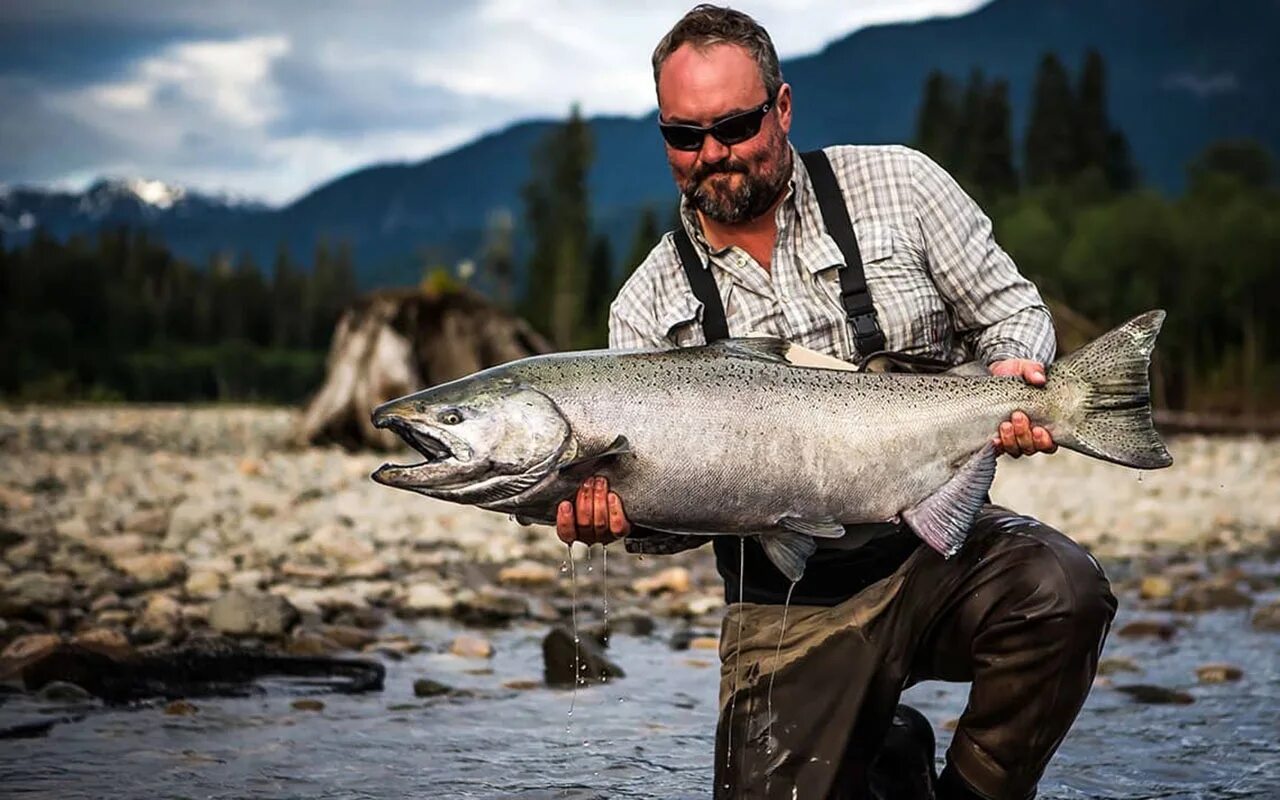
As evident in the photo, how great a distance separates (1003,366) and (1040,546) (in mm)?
479

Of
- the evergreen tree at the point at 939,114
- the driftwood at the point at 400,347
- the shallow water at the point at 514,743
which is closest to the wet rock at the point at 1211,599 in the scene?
the shallow water at the point at 514,743

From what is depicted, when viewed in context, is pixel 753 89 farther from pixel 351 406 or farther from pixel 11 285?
pixel 11 285

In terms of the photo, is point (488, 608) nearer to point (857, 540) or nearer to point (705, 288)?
point (705, 288)

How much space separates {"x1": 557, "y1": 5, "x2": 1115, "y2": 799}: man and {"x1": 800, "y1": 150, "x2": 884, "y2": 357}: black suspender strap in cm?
3

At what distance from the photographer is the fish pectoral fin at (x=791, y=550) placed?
373 centimetres


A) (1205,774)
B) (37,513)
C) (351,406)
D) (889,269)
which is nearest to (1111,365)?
(889,269)

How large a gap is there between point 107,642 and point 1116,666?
4.41 meters

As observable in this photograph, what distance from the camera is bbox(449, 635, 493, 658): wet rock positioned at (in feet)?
22.1

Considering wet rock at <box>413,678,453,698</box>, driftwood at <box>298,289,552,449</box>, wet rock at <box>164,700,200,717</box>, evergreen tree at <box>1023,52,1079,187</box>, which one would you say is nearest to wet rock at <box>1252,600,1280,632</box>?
wet rock at <box>413,678,453,698</box>

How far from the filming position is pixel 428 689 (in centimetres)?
595

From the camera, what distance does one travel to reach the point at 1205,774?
4738 millimetres

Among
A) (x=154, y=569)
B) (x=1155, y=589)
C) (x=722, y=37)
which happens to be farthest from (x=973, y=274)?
(x=154, y=569)

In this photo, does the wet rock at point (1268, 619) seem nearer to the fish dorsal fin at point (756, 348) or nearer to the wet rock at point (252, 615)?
the fish dorsal fin at point (756, 348)

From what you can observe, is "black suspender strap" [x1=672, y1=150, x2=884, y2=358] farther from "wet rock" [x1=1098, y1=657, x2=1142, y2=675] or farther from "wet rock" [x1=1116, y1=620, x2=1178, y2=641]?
"wet rock" [x1=1116, y1=620, x2=1178, y2=641]
